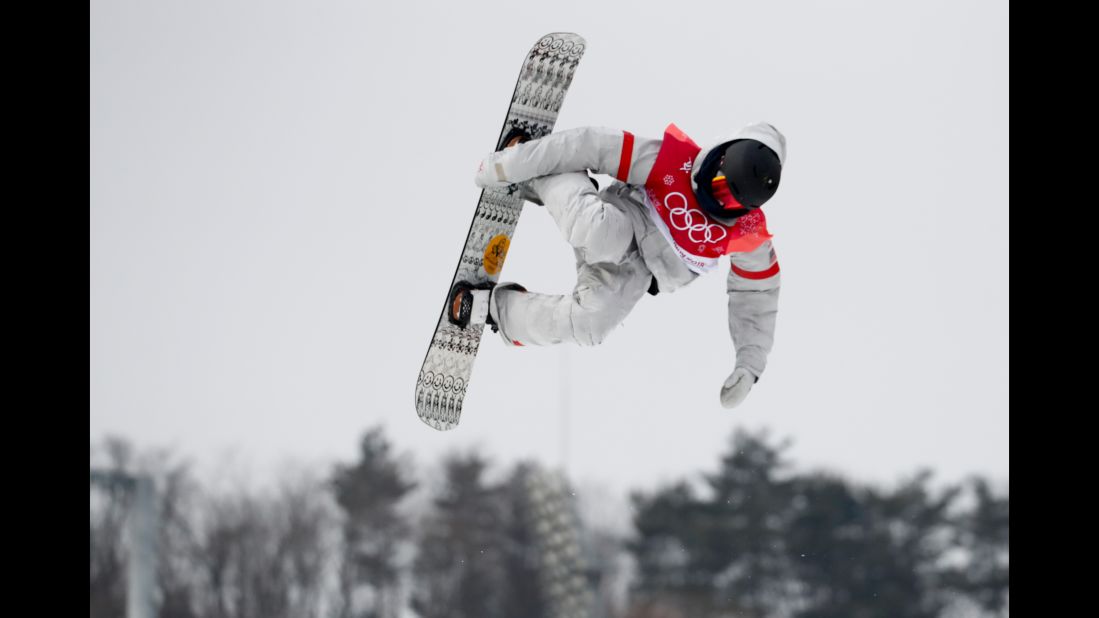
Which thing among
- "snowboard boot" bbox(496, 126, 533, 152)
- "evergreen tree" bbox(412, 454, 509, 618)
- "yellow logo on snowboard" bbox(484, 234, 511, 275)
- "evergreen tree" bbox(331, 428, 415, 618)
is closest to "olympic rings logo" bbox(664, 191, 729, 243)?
"snowboard boot" bbox(496, 126, 533, 152)

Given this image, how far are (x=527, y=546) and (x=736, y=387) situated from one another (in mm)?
11062

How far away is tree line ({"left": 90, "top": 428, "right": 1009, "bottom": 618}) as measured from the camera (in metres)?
13.7

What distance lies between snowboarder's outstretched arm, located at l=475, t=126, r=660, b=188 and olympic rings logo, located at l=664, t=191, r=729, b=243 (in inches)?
6.2

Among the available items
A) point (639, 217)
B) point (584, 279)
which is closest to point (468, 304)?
point (584, 279)

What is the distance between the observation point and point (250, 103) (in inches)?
604

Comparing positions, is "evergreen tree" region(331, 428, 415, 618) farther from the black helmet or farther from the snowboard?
the black helmet

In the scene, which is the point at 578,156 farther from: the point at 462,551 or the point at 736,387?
the point at 462,551

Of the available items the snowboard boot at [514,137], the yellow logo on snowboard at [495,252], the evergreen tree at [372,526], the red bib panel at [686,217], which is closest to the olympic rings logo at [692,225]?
the red bib panel at [686,217]

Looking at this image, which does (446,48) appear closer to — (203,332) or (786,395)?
(203,332)

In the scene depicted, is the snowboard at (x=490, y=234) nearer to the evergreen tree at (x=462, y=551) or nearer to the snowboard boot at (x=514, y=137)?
the snowboard boot at (x=514, y=137)

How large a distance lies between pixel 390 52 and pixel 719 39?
3.58 m

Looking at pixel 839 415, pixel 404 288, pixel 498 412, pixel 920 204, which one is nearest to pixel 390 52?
pixel 404 288

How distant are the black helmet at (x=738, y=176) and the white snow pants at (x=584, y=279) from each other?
31 cm
